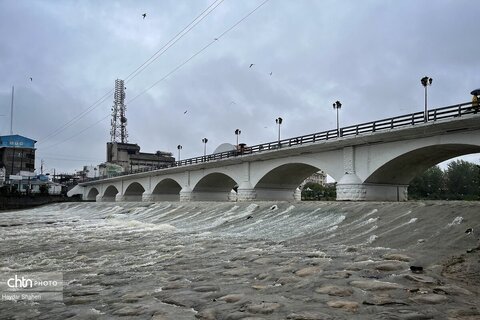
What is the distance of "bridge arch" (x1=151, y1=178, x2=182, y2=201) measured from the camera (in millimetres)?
73750

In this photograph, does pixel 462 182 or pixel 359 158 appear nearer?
pixel 359 158

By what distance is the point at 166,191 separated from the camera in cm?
7831

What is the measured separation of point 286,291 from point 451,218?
1040cm

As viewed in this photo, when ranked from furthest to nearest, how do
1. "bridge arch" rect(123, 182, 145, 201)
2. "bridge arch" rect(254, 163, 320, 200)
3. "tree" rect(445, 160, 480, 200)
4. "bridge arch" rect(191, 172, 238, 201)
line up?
"tree" rect(445, 160, 480, 200), "bridge arch" rect(123, 182, 145, 201), "bridge arch" rect(191, 172, 238, 201), "bridge arch" rect(254, 163, 320, 200)

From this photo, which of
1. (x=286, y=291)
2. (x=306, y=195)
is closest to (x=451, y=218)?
(x=286, y=291)

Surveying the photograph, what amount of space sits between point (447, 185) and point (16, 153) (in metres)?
123

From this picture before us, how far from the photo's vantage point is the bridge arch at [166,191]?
7375 centimetres

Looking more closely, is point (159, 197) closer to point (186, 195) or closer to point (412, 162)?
point (186, 195)

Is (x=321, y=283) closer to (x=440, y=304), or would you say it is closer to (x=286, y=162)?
(x=440, y=304)

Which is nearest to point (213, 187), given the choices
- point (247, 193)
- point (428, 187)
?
point (247, 193)

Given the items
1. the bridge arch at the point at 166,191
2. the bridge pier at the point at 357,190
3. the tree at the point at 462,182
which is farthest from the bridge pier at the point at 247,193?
the tree at the point at 462,182

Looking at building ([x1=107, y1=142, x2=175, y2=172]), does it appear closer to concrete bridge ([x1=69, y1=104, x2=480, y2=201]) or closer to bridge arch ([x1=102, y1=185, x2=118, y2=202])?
bridge arch ([x1=102, y1=185, x2=118, y2=202])

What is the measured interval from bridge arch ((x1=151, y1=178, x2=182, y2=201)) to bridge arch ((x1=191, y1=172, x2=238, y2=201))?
12324 millimetres

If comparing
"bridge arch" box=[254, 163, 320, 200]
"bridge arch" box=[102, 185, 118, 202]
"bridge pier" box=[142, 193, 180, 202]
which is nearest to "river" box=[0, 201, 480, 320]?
"bridge arch" box=[254, 163, 320, 200]
